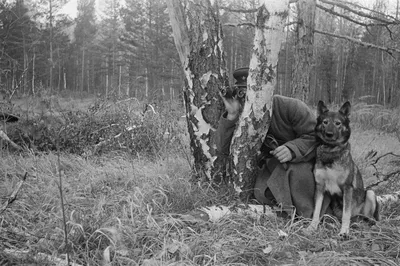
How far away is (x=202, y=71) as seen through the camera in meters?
3.71

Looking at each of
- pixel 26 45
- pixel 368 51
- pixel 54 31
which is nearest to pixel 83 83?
pixel 54 31

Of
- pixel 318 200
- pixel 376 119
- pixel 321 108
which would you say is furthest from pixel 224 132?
pixel 376 119

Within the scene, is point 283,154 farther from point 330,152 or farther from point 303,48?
point 303,48

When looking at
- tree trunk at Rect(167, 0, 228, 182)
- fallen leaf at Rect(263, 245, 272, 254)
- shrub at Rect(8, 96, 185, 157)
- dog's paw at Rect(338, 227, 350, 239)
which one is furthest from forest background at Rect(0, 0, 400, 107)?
fallen leaf at Rect(263, 245, 272, 254)

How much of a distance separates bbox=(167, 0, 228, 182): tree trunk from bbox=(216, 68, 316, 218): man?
0.17 metres

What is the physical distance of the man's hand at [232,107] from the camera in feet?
11.9

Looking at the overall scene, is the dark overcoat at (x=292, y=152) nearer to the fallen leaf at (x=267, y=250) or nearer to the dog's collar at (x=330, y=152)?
the dog's collar at (x=330, y=152)

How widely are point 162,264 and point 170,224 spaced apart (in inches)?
27.0

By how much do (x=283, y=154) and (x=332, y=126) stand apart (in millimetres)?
529

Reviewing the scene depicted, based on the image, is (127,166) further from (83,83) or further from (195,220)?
(83,83)

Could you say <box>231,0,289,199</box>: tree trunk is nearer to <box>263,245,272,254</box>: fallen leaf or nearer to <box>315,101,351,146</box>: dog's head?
<box>315,101,351,146</box>: dog's head

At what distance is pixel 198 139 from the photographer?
3.90 meters

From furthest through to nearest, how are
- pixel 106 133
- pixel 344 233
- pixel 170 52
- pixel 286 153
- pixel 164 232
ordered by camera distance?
pixel 170 52, pixel 106 133, pixel 286 153, pixel 344 233, pixel 164 232

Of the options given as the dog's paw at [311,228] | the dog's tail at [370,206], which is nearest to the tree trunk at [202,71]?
the dog's paw at [311,228]
